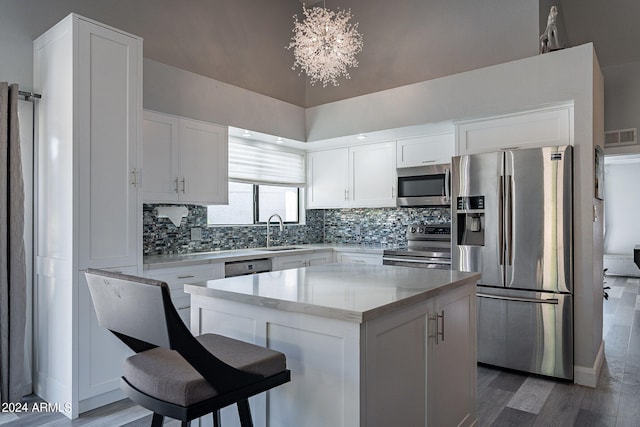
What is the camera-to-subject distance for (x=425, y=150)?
172 inches

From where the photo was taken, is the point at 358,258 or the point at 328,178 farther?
the point at 328,178

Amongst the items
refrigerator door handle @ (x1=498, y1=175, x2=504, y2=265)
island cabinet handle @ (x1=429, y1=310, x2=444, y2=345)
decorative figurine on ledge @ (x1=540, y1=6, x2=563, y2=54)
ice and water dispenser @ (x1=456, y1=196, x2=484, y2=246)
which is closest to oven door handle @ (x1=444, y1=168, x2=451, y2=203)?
ice and water dispenser @ (x1=456, y1=196, x2=484, y2=246)

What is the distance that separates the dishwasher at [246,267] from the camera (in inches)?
146

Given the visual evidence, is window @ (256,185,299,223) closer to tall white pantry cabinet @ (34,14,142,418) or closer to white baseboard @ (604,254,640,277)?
tall white pantry cabinet @ (34,14,142,418)

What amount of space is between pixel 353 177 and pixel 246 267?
178cm

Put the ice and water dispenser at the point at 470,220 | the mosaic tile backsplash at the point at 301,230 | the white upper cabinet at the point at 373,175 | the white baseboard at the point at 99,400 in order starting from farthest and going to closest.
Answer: the white upper cabinet at the point at 373,175, the mosaic tile backsplash at the point at 301,230, the ice and water dispenser at the point at 470,220, the white baseboard at the point at 99,400

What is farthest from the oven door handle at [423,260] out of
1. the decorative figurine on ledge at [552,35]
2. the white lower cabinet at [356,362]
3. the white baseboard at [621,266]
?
the white baseboard at [621,266]

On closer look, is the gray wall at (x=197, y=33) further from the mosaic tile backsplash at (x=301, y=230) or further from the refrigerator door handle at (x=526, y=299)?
the refrigerator door handle at (x=526, y=299)

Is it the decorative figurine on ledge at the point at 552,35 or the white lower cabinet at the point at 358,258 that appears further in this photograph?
the white lower cabinet at the point at 358,258

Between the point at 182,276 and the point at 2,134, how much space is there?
4.98 ft

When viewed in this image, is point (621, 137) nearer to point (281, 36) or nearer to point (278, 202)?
point (278, 202)

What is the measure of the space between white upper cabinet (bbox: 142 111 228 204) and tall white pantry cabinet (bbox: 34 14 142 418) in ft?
1.47

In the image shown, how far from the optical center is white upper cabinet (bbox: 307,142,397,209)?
4.68 m

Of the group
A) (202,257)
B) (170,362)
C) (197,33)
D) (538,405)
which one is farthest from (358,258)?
(170,362)
